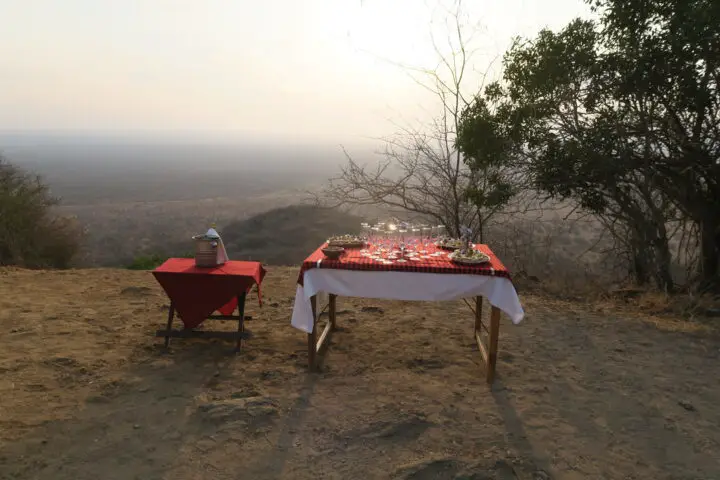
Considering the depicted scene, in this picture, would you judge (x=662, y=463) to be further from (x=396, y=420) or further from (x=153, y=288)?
(x=153, y=288)

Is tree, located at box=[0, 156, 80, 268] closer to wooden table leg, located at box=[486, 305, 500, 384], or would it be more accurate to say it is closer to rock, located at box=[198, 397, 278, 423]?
rock, located at box=[198, 397, 278, 423]

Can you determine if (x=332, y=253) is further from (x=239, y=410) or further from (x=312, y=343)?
(x=239, y=410)

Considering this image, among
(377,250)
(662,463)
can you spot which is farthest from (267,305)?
(662,463)

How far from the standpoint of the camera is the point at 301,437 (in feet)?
10.1

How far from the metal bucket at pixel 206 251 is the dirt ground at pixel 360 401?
852mm

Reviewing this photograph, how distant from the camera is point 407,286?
3.74 metres

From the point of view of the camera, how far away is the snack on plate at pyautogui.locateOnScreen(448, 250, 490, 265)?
373 centimetres

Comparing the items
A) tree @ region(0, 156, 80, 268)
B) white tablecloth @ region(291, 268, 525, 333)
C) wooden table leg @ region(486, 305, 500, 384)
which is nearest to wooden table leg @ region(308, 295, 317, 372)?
white tablecloth @ region(291, 268, 525, 333)

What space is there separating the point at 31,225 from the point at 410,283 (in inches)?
549

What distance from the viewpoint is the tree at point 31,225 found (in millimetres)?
12727

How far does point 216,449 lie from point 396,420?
1.19 metres

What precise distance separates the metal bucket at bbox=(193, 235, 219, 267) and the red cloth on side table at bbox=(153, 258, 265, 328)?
0.22 ft

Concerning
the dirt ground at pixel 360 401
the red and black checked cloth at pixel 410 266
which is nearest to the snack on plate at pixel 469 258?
the red and black checked cloth at pixel 410 266

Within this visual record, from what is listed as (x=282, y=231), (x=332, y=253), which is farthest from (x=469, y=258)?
(x=282, y=231)
